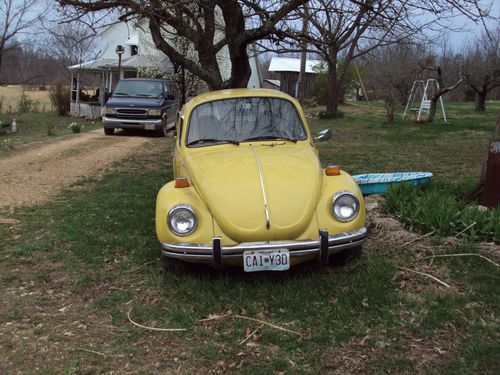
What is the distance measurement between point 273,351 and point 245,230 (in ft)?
3.27

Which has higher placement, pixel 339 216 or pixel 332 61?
pixel 332 61

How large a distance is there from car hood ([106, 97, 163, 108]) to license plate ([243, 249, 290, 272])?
1279 cm

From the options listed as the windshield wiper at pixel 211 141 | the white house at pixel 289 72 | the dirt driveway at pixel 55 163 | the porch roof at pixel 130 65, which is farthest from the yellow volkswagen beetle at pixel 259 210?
the white house at pixel 289 72

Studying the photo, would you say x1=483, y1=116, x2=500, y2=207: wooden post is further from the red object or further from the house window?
the house window

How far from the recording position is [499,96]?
55438 mm

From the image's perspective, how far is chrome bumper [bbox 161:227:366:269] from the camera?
3.99 metres

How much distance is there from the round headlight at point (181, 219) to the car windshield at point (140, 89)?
13.0m

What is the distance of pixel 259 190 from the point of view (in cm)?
427

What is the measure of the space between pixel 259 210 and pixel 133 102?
12.8 meters

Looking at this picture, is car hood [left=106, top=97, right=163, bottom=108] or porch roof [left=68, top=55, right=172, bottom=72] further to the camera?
porch roof [left=68, top=55, right=172, bottom=72]

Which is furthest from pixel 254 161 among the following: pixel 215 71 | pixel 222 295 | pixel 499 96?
pixel 499 96

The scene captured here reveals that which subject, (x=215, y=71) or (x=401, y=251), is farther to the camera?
(x=215, y=71)

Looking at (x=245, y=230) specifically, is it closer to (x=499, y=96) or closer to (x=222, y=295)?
(x=222, y=295)

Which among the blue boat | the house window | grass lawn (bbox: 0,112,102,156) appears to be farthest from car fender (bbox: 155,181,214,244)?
the house window
